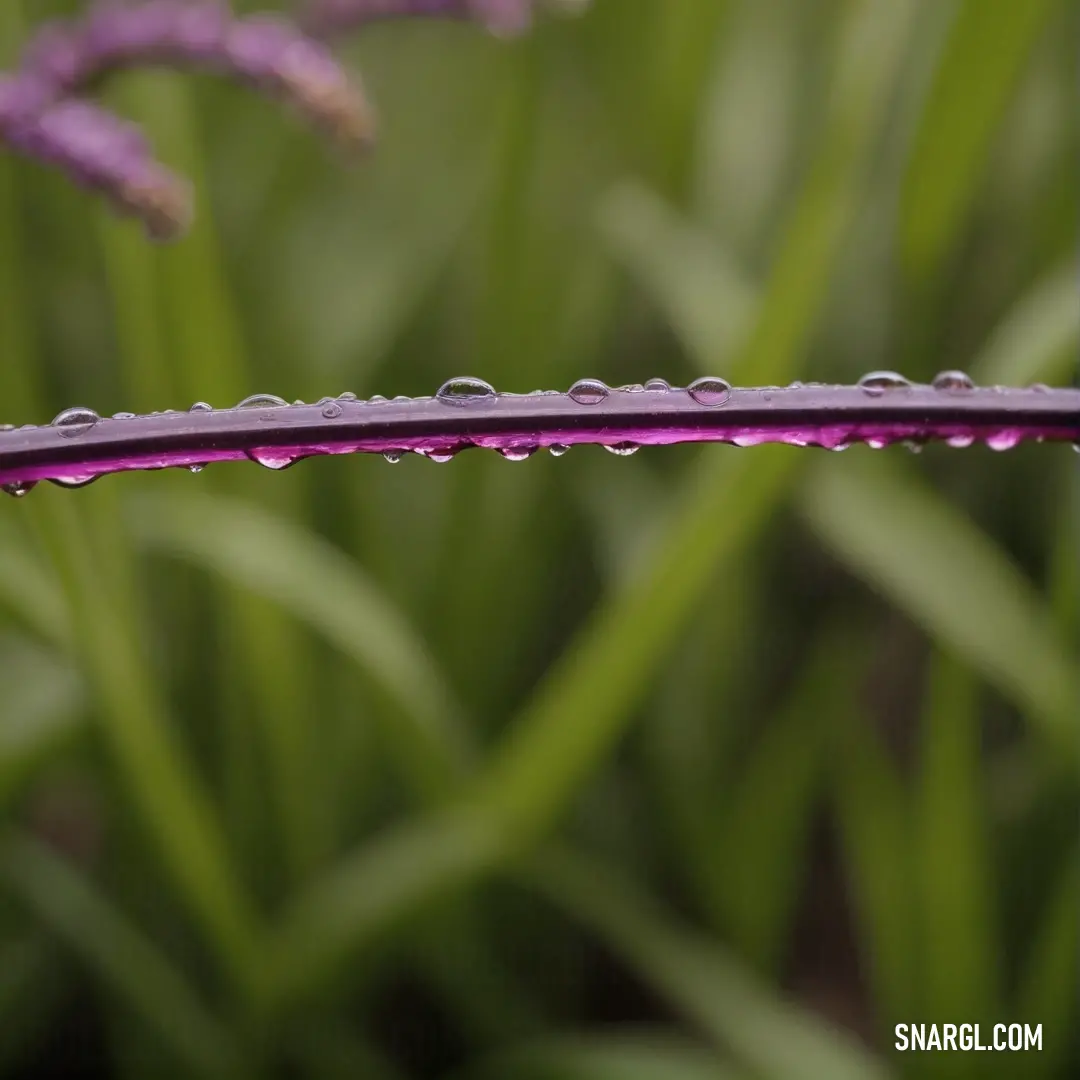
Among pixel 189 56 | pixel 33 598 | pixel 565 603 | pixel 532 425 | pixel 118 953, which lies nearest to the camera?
pixel 532 425

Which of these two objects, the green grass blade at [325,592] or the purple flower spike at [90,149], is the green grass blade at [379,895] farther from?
the purple flower spike at [90,149]

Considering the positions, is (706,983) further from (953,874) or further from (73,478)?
(73,478)

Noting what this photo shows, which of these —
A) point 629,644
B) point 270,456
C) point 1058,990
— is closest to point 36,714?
point 629,644

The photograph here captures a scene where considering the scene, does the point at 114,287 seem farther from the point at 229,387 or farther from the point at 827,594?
the point at 827,594

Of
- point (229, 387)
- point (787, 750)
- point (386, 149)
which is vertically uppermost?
point (386, 149)

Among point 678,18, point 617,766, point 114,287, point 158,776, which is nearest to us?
point 158,776

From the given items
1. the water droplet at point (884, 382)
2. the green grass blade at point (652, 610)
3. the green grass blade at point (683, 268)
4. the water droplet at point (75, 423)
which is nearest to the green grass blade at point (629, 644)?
the green grass blade at point (652, 610)

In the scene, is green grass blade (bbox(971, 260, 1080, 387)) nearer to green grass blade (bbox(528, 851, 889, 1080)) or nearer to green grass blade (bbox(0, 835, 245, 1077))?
green grass blade (bbox(528, 851, 889, 1080))

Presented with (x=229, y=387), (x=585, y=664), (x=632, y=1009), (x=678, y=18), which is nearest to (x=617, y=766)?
(x=632, y=1009)
